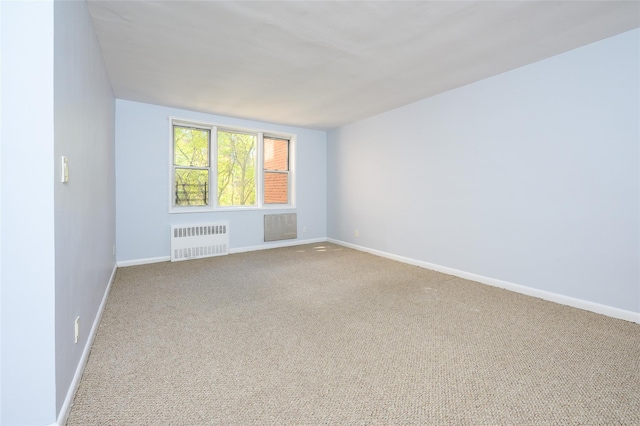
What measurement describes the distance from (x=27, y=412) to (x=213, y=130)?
4.39m

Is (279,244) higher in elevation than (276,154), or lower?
lower

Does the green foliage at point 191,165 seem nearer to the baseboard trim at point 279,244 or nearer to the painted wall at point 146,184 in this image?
the painted wall at point 146,184

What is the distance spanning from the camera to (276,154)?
5.77 meters

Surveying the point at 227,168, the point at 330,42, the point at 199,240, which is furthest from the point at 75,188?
the point at 227,168

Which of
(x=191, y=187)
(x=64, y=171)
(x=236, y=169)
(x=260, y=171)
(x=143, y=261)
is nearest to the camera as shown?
(x=64, y=171)

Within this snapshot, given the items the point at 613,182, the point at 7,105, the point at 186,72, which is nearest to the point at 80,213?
the point at 7,105

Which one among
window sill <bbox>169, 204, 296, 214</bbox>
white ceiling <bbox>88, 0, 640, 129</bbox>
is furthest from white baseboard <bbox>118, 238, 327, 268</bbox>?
white ceiling <bbox>88, 0, 640, 129</bbox>

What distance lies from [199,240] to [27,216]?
366 centimetres

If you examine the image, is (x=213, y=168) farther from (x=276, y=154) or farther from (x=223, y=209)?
(x=276, y=154)

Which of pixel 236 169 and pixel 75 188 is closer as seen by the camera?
pixel 75 188

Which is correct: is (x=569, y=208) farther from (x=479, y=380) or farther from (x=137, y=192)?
(x=137, y=192)

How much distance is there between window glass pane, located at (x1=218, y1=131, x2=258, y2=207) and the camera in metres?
5.14

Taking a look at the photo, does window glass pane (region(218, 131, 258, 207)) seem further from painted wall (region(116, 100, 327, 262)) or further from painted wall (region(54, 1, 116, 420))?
painted wall (region(54, 1, 116, 420))

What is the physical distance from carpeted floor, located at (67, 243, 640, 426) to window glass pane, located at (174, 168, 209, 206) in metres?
1.80
